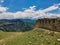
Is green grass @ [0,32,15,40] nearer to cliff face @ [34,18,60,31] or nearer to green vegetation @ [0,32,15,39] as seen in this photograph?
green vegetation @ [0,32,15,39]

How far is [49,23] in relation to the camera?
9.58 meters

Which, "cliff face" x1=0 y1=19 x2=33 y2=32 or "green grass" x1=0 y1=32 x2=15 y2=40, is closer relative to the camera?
"green grass" x1=0 y1=32 x2=15 y2=40

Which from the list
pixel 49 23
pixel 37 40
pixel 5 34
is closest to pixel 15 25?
pixel 5 34

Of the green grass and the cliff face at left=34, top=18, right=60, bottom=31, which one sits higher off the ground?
the cliff face at left=34, top=18, right=60, bottom=31

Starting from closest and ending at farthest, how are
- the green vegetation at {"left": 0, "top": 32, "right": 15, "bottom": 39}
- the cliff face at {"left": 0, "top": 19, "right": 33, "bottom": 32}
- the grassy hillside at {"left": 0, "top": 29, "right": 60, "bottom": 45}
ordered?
the grassy hillside at {"left": 0, "top": 29, "right": 60, "bottom": 45} < the green vegetation at {"left": 0, "top": 32, "right": 15, "bottom": 39} < the cliff face at {"left": 0, "top": 19, "right": 33, "bottom": 32}

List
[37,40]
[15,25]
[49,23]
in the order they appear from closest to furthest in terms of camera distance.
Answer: [37,40] < [15,25] < [49,23]

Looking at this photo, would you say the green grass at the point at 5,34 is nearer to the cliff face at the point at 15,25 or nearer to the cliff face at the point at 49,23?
the cliff face at the point at 15,25

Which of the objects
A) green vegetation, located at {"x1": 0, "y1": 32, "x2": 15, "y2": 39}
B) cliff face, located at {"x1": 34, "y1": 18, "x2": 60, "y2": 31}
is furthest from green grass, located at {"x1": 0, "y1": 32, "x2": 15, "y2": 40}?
cliff face, located at {"x1": 34, "y1": 18, "x2": 60, "y2": 31}

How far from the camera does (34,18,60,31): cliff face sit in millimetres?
9334

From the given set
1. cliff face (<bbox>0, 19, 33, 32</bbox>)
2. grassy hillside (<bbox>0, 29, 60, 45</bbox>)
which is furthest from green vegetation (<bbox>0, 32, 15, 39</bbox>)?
grassy hillside (<bbox>0, 29, 60, 45</bbox>)

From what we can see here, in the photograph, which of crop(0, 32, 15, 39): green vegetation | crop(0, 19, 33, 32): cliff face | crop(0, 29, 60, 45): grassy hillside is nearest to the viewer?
crop(0, 29, 60, 45): grassy hillside

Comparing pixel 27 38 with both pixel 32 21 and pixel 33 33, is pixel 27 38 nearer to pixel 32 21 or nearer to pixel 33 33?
pixel 33 33

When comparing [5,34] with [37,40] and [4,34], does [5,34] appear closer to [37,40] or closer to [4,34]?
[4,34]

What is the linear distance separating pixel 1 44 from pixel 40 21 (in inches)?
126
